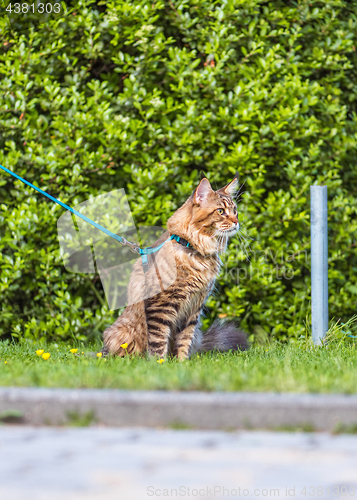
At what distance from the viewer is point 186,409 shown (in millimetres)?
→ 2537

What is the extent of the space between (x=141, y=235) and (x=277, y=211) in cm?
133

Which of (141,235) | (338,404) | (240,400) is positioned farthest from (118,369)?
(141,235)

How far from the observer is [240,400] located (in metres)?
2.52

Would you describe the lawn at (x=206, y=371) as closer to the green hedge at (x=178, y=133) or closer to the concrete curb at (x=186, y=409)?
the concrete curb at (x=186, y=409)

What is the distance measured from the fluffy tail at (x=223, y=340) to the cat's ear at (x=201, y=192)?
3.98 feet

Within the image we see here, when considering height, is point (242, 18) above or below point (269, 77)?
above

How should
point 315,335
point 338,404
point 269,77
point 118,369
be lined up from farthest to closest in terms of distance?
point 269,77, point 315,335, point 118,369, point 338,404

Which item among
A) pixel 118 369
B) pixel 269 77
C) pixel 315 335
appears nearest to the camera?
pixel 118 369

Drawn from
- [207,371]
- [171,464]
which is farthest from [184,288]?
[171,464]

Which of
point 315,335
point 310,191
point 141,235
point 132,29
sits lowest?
point 315,335

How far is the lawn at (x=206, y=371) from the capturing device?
276 cm

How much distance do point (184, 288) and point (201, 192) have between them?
73cm

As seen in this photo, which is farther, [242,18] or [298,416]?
[242,18]

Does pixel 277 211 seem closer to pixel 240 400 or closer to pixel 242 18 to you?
pixel 242 18
